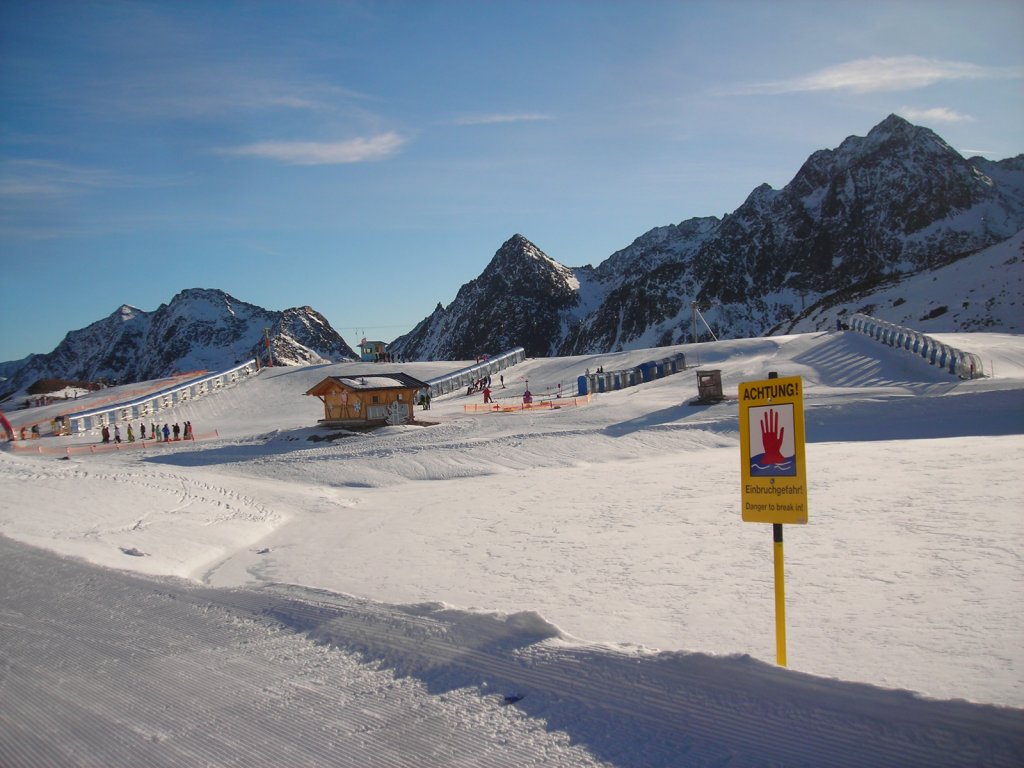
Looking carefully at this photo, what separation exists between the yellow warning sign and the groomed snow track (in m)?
1.26

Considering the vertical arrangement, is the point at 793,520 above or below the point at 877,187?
below

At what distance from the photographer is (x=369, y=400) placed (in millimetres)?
36125

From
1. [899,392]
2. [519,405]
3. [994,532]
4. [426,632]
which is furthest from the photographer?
[519,405]

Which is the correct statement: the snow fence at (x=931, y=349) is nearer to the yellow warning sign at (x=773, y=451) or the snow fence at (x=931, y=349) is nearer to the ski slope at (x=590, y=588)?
the ski slope at (x=590, y=588)

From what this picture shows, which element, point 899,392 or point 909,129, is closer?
point 899,392

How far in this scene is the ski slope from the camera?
4.62 metres

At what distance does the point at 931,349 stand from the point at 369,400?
27787 millimetres

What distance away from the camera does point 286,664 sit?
6.04m

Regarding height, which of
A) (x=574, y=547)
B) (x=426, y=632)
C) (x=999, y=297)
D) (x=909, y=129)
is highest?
(x=909, y=129)

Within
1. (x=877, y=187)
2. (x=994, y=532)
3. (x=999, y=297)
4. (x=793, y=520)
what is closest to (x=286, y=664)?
(x=793, y=520)

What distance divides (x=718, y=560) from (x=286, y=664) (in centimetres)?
716

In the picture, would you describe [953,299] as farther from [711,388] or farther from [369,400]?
[369,400]

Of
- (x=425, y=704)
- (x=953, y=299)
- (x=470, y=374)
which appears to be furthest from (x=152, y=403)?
(x=953, y=299)

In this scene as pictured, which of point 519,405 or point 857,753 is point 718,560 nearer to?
point 857,753
